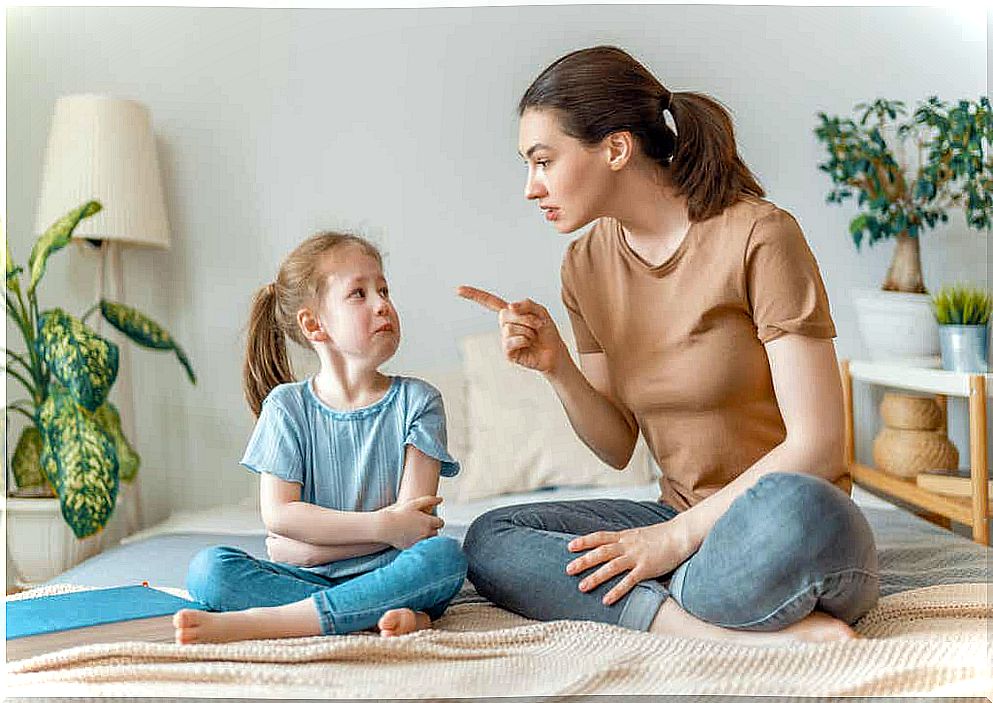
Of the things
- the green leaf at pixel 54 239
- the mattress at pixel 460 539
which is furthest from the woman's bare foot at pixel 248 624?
the green leaf at pixel 54 239

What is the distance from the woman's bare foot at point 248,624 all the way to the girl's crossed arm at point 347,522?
90 mm

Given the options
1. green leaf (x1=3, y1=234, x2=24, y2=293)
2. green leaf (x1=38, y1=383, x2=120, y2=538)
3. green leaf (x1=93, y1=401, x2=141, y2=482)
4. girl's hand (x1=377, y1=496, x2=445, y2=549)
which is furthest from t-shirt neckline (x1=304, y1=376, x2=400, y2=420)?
green leaf (x1=3, y1=234, x2=24, y2=293)

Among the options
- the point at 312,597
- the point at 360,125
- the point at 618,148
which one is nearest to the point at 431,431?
the point at 312,597

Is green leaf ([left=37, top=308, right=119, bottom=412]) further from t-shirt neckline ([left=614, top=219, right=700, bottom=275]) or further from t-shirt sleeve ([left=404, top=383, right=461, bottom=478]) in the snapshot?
t-shirt neckline ([left=614, top=219, right=700, bottom=275])

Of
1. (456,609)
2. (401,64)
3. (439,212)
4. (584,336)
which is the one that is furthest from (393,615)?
(401,64)

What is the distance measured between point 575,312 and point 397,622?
1.36 ft

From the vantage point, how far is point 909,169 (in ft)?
5.92

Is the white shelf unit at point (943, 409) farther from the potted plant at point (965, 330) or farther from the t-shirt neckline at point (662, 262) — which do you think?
the t-shirt neckline at point (662, 262)

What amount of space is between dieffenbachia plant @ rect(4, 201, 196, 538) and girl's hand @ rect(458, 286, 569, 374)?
0.74 m

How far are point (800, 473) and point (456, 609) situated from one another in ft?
1.15

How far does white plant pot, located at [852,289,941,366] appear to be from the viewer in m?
1.62

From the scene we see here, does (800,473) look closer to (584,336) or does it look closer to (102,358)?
(584,336)

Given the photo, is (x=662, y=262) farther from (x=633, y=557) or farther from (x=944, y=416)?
(x=944, y=416)

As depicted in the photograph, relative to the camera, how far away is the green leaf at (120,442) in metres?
1.61
